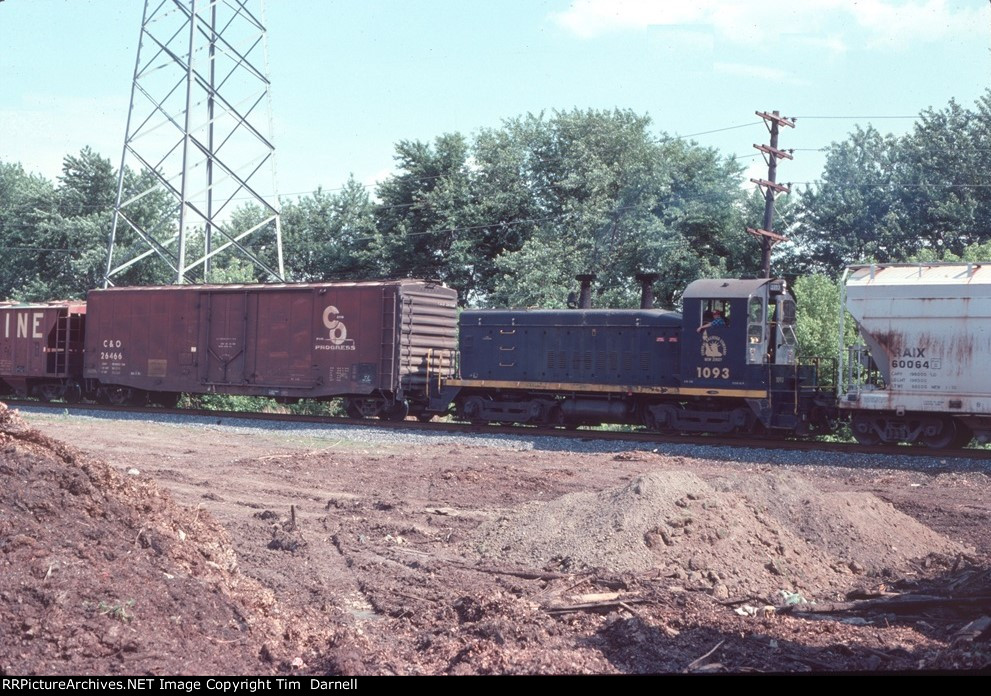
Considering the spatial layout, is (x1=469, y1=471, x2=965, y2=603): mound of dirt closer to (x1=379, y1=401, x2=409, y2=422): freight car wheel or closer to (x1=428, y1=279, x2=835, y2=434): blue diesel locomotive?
(x1=428, y1=279, x2=835, y2=434): blue diesel locomotive

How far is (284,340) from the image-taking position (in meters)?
25.2

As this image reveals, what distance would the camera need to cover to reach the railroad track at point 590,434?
17.6 meters

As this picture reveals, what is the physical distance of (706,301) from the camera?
803 inches

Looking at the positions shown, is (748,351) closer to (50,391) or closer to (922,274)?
(922,274)

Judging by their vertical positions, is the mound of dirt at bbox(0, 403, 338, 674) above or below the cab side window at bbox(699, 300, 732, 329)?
below

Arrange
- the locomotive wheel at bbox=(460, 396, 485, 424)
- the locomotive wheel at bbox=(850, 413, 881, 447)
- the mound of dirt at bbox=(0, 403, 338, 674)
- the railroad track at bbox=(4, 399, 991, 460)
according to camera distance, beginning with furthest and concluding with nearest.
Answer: the locomotive wheel at bbox=(460, 396, 485, 424), the locomotive wheel at bbox=(850, 413, 881, 447), the railroad track at bbox=(4, 399, 991, 460), the mound of dirt at bbox=(0, 403, 338, 674)

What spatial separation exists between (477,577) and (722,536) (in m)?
2.48

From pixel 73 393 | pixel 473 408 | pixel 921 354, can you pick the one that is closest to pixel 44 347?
pixel 73 393

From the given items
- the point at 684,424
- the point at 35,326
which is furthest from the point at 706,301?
the point at 35,326

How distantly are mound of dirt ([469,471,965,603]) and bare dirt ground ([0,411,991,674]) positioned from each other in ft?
0.09

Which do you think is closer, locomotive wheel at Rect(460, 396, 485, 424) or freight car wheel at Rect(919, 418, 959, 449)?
freight car wheel at Rect(919, 418, 959, 449)

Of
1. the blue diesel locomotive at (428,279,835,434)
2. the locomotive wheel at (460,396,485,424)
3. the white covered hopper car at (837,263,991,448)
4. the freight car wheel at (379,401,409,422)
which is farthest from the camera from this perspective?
the freight car wheel at (379,401,409,422)

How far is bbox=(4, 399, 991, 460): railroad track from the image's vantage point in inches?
693

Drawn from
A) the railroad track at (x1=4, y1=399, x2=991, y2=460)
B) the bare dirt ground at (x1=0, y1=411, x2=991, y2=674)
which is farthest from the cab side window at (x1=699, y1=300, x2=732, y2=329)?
the bare dirt ground at (x1=0, y1=411, x2=991, y2=674)
